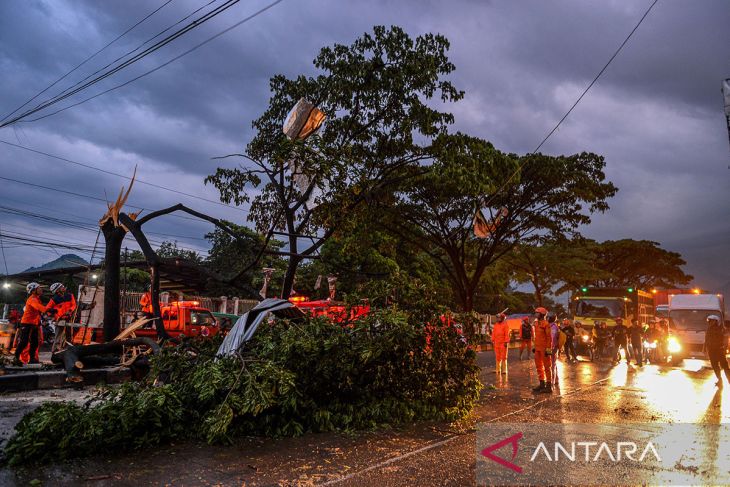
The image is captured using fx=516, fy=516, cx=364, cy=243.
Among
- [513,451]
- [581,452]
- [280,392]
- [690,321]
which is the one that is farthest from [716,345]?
[690,321]

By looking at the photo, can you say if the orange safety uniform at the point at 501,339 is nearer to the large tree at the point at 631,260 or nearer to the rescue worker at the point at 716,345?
the rescue worker at the point at 716,345

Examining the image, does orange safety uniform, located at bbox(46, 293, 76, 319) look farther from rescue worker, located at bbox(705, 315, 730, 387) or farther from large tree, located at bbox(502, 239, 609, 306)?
large tree, located at bbox(502, 239, 609, 306)

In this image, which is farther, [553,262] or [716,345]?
[553,262]

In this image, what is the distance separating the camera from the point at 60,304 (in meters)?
12.1

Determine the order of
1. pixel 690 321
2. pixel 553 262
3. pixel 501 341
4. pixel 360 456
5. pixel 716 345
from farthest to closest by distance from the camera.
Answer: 1. pixel 553 262
2. pixel 690 321
3. pixel 501 341
4. pixel 716 345
5. pixel 360 456

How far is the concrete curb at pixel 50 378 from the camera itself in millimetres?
9602

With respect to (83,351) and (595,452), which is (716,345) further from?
(83,351)

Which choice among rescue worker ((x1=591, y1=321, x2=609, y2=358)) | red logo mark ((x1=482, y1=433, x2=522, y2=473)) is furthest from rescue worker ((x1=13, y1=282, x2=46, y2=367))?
rescue worker ((x1=591, y1=321, x2=609, y2=358))

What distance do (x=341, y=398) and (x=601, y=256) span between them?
1726 inches

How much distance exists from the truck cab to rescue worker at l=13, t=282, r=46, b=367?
14.7 feet

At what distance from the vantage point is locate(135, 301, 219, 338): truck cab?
1720 centimetres

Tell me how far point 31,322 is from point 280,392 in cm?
889

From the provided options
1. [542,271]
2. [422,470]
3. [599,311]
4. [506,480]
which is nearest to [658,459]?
[506,480]

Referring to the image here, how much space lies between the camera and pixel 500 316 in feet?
48.3
